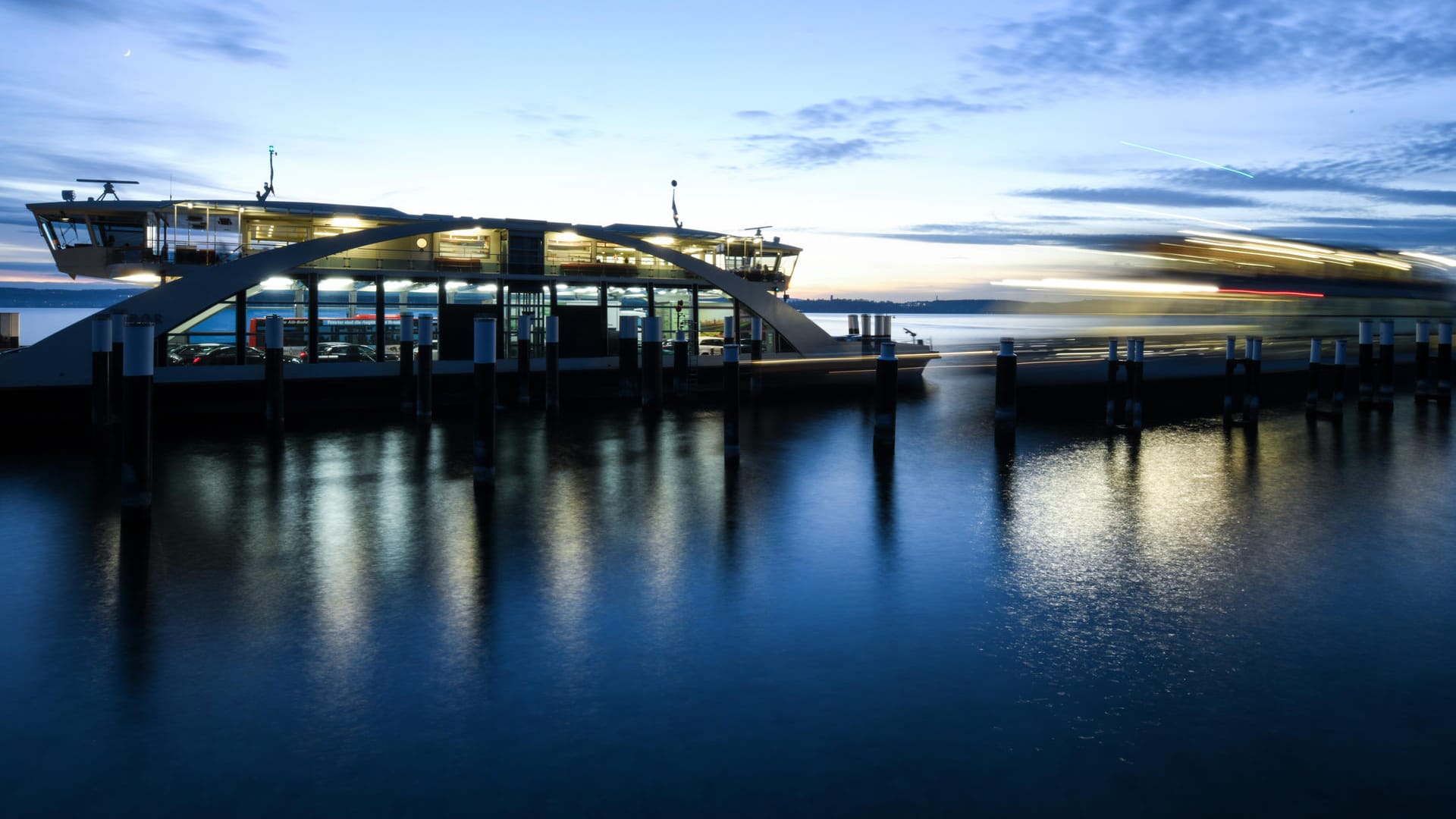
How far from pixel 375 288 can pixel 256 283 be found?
119 inches

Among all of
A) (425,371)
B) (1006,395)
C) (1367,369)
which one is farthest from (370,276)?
(1367,369)

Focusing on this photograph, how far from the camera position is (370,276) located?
25219 mm

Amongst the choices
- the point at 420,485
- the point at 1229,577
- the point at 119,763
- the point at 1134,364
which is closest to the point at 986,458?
the point at 1134,364

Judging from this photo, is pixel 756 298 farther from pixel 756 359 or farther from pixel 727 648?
pixel 727 648

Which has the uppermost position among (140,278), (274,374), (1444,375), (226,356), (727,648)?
(140,278)

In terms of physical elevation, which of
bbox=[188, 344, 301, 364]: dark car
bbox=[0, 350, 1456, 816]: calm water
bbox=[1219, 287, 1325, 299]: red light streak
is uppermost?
bbox=[1219, 287, 1325, 299]: red light streak

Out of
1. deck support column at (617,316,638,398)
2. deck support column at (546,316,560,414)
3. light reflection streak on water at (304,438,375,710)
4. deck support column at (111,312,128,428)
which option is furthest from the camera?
deck support column at (617,316,638,398)

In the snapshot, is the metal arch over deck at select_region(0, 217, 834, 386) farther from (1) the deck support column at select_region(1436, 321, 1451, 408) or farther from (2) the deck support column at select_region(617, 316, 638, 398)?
(1) the deck support column at select_region(1436, 321, 1451, 408)

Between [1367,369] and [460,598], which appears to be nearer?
[460,598]

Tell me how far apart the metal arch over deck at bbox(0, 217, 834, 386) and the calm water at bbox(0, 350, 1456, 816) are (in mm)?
8109

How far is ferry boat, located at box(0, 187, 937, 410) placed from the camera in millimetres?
22422

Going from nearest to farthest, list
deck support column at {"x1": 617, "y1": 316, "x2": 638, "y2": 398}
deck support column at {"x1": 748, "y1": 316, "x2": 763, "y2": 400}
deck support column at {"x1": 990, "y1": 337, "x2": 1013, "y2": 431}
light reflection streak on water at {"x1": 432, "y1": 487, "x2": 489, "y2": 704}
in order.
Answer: light reflection streak on water at {"x1": 432, "y1": 487, "x2": 489, "y2": 704} → deck support column at {"x1": 990, "y1": 337, "x2": 1013, "y2": 431} → deck support column at {"x1": 617, "y1": 316, "x2": 638, "y2": 398} → deck support column at {"x1": 748, "y1": 316, "x2": 763, "y2": 400}

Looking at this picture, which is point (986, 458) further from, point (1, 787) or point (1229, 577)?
point (1, 787)

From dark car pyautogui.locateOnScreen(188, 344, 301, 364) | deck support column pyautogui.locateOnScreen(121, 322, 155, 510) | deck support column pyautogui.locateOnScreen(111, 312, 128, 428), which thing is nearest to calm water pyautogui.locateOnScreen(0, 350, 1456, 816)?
deck support column pyautogui.locateOnScreen(121, 322, 155, 510)
